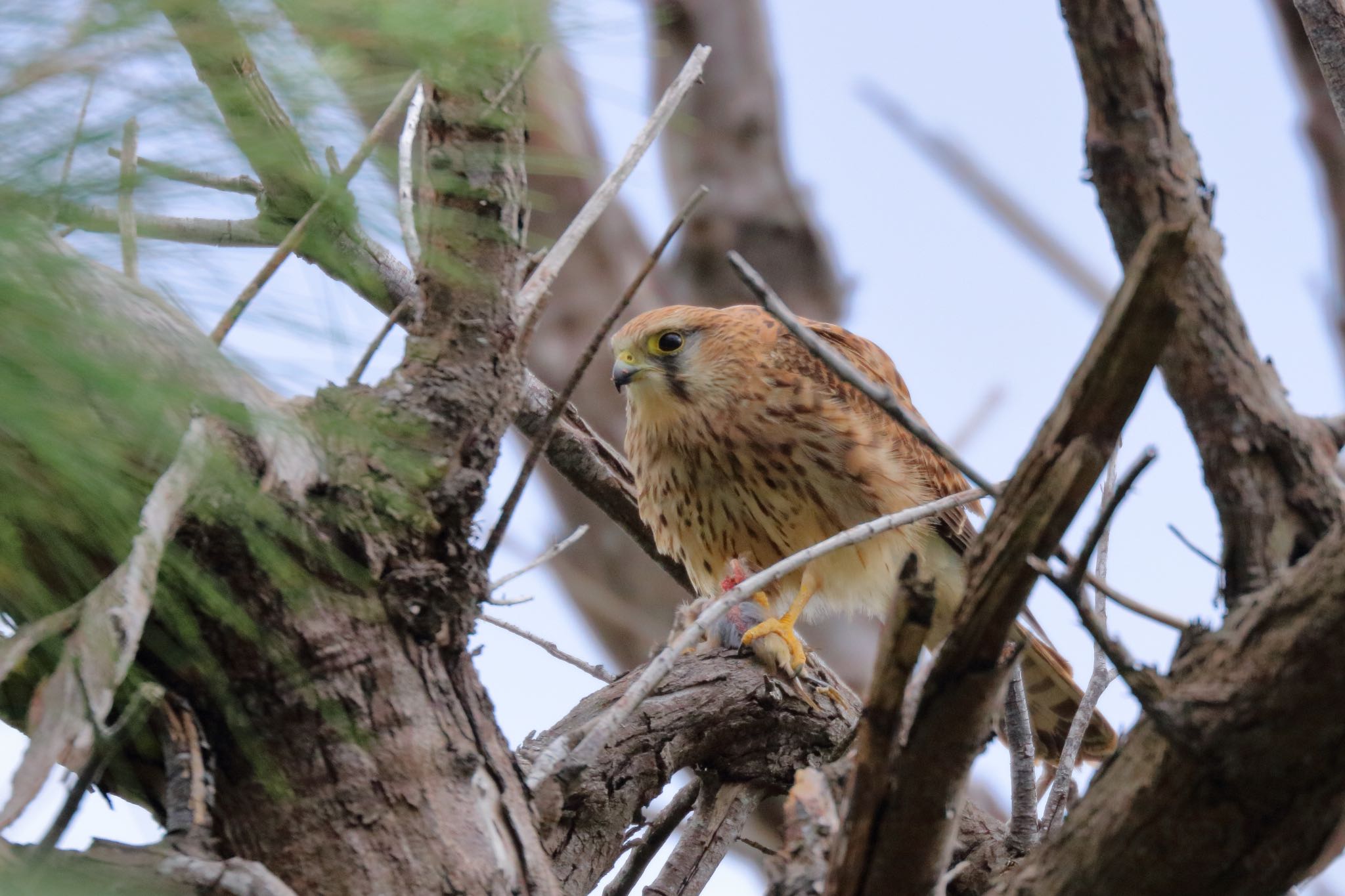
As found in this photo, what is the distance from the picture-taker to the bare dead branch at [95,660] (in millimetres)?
→ 1074

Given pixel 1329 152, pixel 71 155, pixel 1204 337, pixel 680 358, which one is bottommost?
pixel 71 155

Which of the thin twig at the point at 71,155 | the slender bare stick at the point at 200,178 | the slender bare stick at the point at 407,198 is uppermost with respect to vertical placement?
the slender bare stick at the point at 407,198

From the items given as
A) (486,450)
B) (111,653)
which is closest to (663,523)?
(486,450)

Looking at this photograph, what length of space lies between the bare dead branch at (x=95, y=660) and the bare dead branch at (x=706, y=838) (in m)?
1.06

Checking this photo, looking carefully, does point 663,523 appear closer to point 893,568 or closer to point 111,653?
point 893,568

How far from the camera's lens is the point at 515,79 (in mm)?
1469

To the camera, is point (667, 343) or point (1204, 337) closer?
point (1204, 337)

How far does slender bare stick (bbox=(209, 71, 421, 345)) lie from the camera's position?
1.12 m

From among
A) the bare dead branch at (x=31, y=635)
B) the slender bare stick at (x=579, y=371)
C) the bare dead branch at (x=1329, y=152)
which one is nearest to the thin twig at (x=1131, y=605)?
the slender bare stick at (x=579, y=371)

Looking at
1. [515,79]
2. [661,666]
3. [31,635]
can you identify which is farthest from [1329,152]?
[31,635]

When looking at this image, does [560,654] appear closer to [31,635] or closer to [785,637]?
[785,637]

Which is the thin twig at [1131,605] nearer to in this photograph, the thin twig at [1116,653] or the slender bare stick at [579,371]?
the thin twig at [1116,653]

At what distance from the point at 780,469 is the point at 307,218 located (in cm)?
201

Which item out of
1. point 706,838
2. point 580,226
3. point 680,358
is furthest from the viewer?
point 680,358
